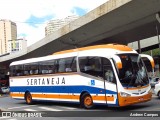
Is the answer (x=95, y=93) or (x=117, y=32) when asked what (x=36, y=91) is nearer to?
(x=95, y=93)

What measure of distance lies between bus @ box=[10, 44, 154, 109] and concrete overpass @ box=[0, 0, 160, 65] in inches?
438

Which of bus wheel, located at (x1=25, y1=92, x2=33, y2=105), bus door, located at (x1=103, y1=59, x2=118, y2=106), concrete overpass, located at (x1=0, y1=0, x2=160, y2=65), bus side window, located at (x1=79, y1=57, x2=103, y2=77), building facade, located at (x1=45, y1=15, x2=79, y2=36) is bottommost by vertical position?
bus wheel, located at (x1=25, y1=92, x2=33, y2=105)

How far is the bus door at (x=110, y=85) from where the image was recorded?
1591cm

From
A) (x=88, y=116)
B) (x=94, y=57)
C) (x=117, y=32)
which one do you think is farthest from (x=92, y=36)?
(x=88, y=116)

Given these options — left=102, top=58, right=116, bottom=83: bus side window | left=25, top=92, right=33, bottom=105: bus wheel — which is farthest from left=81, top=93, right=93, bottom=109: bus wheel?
left=25, top=92, right=33, bottom=105: bus wheel

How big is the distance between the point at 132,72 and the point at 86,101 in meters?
3.09

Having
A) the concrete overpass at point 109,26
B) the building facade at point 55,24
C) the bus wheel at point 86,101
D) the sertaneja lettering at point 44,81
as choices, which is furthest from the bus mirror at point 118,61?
the building facade at point 55,24

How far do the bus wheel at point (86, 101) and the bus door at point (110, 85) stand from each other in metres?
1.43

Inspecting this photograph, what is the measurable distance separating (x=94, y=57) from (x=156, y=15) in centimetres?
1620

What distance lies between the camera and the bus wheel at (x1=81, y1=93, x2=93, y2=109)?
57.9ft

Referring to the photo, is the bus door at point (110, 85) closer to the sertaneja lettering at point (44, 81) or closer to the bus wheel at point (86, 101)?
the bus wheel at point (86, 101)

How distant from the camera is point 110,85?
16203 millimetres

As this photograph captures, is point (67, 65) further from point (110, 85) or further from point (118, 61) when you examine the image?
point (118, 61)

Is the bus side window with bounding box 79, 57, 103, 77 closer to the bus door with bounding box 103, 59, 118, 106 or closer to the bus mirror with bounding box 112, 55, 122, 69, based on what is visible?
the bus door with bounding box 103, 59, 118, 106
